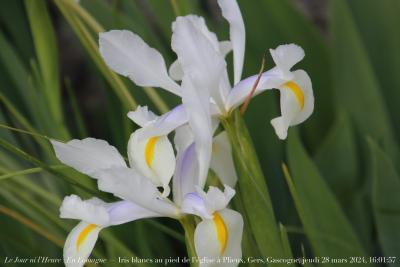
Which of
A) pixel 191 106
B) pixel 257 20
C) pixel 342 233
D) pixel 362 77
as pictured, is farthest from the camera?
pixel 257 20

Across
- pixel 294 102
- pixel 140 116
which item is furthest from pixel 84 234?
pixel 294 102

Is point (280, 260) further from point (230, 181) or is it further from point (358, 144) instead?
point (358, 144)

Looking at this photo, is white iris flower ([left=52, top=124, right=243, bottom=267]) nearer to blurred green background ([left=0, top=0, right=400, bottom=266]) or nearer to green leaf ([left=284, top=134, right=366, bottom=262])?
blurred green background ([left=0, top=0, right=400, bottom=266])

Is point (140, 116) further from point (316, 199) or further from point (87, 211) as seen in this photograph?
point (316, 199)

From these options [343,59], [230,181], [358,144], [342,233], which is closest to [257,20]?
[343,59]

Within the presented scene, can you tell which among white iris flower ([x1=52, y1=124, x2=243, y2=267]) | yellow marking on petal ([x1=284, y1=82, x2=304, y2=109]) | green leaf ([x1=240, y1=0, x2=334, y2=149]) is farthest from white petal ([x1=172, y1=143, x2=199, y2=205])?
green leaf ([x1=240, y1=0, x2=334, y2=149])

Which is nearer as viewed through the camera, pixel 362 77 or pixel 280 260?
pixel 280 260

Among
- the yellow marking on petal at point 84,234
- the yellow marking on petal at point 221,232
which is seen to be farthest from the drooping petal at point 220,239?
the yellow marking on petal at point 84,234
